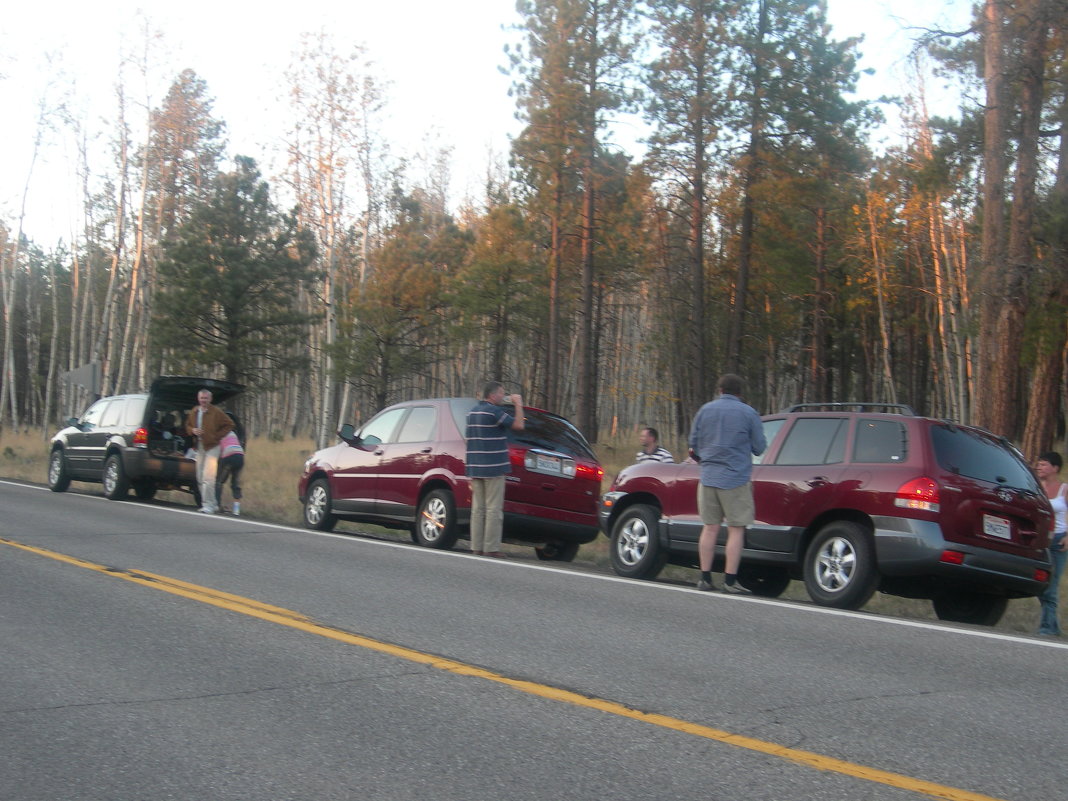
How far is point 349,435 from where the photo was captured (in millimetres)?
14172

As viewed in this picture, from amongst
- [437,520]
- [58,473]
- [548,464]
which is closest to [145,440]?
[58,473]

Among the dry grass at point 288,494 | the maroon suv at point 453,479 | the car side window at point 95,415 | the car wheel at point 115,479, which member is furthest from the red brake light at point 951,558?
the car side window at point 95,415

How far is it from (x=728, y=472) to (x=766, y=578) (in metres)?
1.66

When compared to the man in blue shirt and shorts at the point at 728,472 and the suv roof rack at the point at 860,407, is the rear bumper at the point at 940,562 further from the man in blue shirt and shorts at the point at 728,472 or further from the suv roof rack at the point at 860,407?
the man in blue shirt and shorts at the point at 728,472

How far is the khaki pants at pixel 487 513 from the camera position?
11930 millimetres

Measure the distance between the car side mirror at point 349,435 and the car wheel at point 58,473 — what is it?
849 cm

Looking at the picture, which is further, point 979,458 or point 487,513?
point 487,513

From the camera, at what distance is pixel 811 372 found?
38281 millimetres

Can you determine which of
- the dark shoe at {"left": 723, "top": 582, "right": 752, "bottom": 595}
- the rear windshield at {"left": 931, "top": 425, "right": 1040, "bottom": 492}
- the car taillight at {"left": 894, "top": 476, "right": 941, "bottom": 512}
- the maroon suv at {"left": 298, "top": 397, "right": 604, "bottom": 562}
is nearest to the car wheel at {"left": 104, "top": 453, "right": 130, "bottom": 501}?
the maroon suv at {"left": 298, "top": 397, "right": 604, "bottom": 562}

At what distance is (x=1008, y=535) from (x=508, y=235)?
27.0 metres

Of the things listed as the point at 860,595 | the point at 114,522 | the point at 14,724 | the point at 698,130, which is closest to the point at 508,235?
the point at 698,130

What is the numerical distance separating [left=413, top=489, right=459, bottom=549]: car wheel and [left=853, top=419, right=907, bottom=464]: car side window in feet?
16.5

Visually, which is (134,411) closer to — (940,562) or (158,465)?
(158,465)

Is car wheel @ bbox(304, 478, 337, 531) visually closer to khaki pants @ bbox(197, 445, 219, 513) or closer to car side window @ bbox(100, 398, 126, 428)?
khaki pants @ bbox(197, 445, 219, 513)
